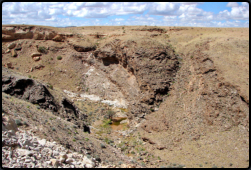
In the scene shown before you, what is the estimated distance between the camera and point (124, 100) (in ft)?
92.6

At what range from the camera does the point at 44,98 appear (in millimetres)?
17594

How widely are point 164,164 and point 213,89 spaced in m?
9.57

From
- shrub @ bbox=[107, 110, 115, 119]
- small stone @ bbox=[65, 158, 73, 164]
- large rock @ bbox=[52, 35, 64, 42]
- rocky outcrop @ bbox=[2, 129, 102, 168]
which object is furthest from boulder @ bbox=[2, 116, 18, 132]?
large rock @ bbox=[52, 35, 64, 42]

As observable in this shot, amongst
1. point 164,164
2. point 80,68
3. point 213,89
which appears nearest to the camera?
point 164,164

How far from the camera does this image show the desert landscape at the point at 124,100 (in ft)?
37.7

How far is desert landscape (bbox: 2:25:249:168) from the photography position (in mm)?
11492

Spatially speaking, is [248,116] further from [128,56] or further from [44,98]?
[44,98]

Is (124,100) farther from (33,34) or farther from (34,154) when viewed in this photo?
(33,34)

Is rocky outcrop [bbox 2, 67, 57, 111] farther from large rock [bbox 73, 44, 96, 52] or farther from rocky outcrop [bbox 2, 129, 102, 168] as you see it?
large rock [bbox 73, 44, 96, 52]

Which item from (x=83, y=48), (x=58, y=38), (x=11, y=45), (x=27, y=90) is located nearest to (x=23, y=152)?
(x=27, y=90)

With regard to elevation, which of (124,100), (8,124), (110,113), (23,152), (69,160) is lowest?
(110,113)

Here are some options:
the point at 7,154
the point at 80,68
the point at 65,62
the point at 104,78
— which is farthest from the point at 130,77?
the point at 7,154

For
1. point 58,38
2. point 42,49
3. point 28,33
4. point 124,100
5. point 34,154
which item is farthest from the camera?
point 58,38

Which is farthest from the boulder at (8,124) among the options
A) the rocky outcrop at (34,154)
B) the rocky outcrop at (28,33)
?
the rocky outcrop at (28,33)
